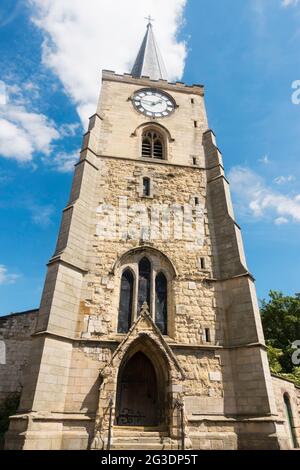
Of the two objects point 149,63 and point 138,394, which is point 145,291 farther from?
point 149,63

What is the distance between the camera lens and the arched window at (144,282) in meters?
11.7

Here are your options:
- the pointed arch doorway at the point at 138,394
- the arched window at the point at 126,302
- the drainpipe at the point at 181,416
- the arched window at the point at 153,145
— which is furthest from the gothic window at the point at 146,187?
the drainpipe at the point at 181,416

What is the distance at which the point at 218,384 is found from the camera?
10.2m

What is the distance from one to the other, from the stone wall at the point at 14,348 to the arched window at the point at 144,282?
16.9 ft

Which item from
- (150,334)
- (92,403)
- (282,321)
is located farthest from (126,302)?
(282,321)

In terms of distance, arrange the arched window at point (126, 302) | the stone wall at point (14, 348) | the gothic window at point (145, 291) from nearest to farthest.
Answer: the arched window at point (126, 302) → the gothic window at point (145, 291) → the stone wall at point (14, 348)

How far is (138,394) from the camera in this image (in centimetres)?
1034

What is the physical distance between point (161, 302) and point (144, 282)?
3.24ft

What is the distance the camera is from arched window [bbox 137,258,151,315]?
1173cm

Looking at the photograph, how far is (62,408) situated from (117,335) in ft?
8.61

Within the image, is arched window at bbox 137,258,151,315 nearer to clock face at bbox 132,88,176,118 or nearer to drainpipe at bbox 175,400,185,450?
drainpipe at bbox 175,400,185,450

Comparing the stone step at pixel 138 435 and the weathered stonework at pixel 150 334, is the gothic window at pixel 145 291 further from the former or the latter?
the stone step at pixel 138 435
